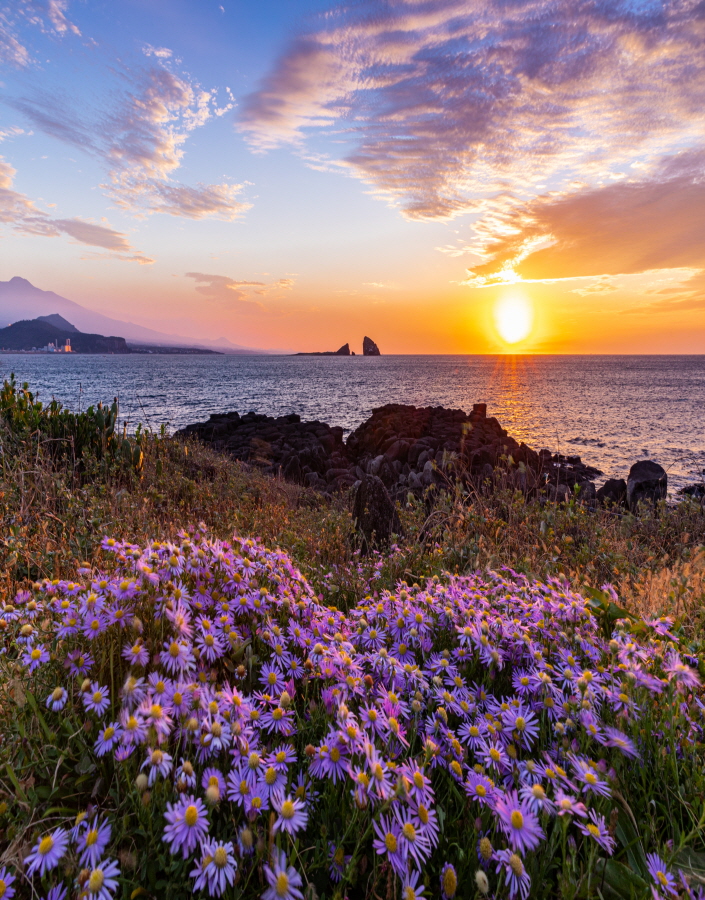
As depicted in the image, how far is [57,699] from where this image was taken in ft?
4.98

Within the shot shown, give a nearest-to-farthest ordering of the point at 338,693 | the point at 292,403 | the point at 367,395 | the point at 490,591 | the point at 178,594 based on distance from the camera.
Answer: the point at 338,693 → the point at 178,594 → the point at 490,591 → the point at 292,403 → the point at 367,395

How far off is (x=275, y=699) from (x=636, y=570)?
14.0 feet

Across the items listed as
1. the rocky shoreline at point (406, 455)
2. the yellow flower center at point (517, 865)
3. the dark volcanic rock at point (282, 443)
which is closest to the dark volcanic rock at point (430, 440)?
the rocky shoreline at point (406, 455)

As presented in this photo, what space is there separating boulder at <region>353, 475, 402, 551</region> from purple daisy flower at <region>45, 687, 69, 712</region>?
496cm

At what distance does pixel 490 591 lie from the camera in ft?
9.01

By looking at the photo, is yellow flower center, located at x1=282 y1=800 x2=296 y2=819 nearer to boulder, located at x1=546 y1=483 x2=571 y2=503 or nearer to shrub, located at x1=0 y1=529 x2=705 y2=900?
shrub, located at x1=0 y1=529 x2=705 y2=900

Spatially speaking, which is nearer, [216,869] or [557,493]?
[216,869]

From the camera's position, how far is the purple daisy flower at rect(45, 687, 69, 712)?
146 cm

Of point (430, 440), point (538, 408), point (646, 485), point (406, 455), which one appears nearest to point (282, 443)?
point (406, 455)

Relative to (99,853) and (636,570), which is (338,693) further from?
(636,570)

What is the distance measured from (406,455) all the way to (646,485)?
32.2ft

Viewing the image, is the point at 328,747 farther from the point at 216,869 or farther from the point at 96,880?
the point at 96,880

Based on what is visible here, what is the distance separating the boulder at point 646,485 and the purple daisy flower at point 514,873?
43.5 feet

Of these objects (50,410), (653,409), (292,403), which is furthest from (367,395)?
(50,410)
